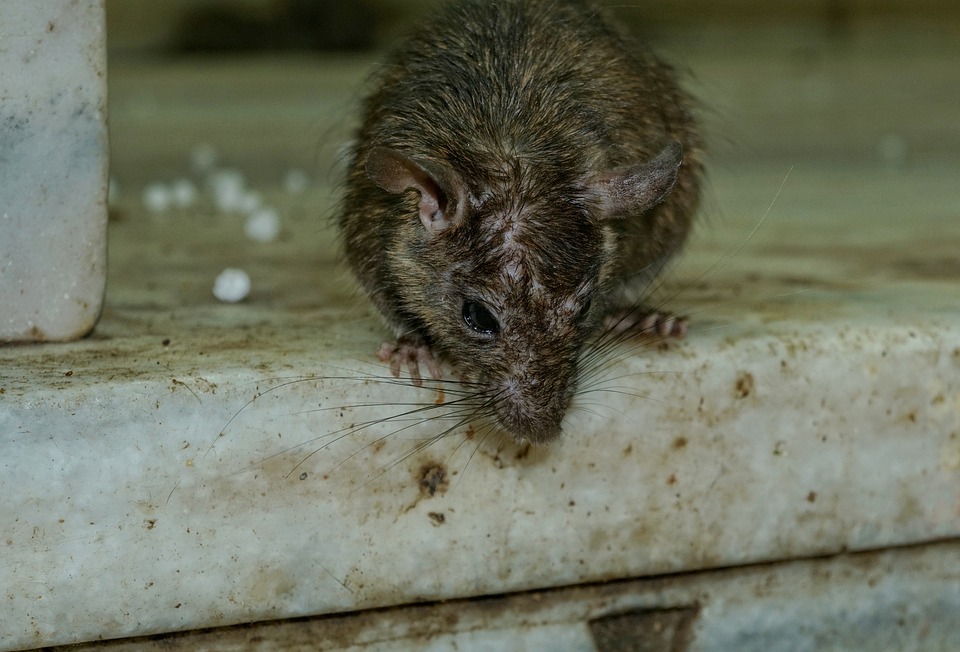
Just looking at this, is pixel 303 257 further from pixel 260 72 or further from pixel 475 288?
pixel 260 72

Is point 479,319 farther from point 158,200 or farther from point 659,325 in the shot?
point 158,200

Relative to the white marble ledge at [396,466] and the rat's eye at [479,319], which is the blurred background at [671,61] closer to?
the white marble ledge at [396,466]

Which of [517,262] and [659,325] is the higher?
[517,262]

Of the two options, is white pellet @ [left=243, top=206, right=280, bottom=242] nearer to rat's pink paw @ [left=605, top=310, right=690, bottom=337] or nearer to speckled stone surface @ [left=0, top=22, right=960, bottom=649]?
speckled stone surface @ [left=0, top=22, right=960, bottom=649]

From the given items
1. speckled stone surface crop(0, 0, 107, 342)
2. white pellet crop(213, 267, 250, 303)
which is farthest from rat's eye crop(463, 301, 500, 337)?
white pellet crop(213, 267, 250, 303)

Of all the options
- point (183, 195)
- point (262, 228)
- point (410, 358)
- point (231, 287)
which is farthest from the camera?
point (183, 195)

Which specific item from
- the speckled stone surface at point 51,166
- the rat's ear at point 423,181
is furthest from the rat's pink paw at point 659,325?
the speckled stone surface at point 51,166

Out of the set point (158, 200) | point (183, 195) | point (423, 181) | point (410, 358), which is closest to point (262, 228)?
point (158, 200)
